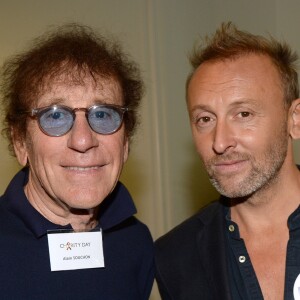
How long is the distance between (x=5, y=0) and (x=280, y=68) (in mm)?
1866

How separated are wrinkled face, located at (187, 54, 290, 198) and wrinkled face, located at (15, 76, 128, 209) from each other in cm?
38

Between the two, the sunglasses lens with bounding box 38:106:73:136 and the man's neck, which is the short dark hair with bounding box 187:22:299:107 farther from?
the sunglasses lens with bounding box 38:106:73:136

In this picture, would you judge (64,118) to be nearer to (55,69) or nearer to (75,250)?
(55,69)

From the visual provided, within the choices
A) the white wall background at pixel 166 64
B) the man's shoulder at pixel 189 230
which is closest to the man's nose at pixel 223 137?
the man's shoulder at pixel 189 230

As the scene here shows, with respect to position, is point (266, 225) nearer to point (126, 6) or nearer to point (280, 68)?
point (280, 68)

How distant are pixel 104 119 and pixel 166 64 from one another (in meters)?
1.73

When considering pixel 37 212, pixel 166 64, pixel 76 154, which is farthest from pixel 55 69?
pixel 166 64

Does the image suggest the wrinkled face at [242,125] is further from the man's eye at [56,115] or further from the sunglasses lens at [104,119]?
the man's eye at [56,115]

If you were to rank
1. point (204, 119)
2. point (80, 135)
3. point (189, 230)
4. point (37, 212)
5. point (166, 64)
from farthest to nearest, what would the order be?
point (166, 64)
point (189, 230)
point (204, 119)
point (37, 212)
point (80, 135)

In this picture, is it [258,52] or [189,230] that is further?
[189,230]

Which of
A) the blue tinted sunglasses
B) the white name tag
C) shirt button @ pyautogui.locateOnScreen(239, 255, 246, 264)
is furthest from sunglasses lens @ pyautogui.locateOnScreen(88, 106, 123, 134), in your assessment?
shirt button @ pyautogui.locateOnScreen(239, 255, 246, 264)

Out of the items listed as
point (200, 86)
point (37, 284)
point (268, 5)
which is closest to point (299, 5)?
point (268, 5)

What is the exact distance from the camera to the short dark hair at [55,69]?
2178 mm

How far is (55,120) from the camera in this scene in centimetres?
210
